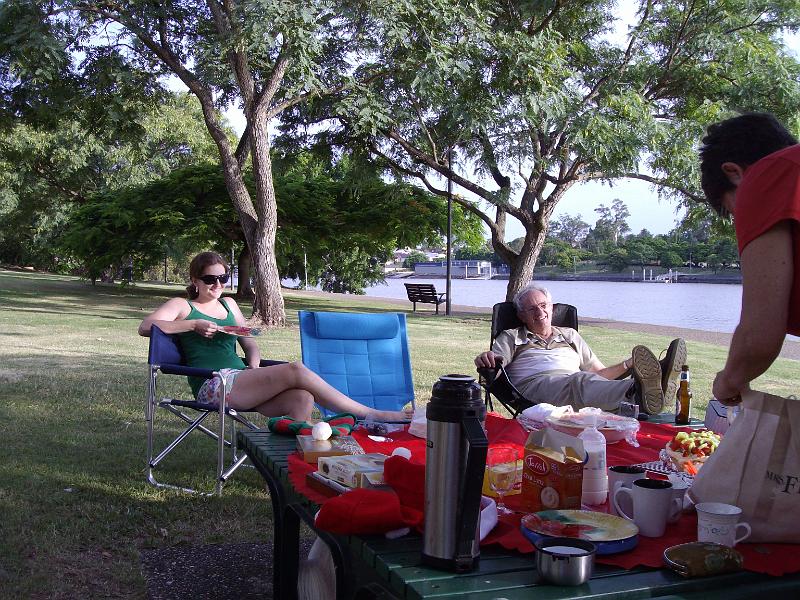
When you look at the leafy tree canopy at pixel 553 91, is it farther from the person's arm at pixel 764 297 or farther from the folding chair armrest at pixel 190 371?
the person's arm at pixel 764 297

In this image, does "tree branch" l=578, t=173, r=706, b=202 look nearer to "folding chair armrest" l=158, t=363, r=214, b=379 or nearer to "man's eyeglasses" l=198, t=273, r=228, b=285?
"man's eyeglasses" l=198, t=273, r=228, b=285

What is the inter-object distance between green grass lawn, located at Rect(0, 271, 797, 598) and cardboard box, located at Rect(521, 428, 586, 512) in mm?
Result: 1796

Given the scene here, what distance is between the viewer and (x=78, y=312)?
1550 centimetres

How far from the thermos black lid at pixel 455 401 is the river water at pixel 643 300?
12564 mm

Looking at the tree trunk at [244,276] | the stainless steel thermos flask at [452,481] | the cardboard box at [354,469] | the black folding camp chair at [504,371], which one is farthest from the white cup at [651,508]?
the tree trunk at [244,276]

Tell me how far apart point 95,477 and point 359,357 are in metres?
1.62

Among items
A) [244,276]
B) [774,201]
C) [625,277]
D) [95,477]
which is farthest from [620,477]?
[625,277]

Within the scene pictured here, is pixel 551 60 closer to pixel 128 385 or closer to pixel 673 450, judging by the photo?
pixel 128 385

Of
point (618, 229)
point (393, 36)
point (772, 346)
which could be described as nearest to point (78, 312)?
point (393, 36)

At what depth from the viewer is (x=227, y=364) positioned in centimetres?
471

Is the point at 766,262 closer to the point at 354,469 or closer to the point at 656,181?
the point at 354,469

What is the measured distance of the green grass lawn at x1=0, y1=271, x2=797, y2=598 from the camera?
321 centimetres

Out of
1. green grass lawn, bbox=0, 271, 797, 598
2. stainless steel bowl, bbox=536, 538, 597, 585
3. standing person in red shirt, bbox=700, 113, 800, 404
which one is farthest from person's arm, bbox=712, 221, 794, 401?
green grass lawn, bbox=0, 271, 797, 598

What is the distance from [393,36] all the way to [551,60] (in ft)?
9.32
